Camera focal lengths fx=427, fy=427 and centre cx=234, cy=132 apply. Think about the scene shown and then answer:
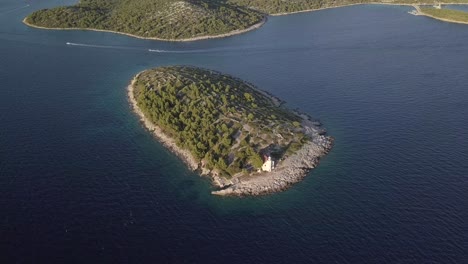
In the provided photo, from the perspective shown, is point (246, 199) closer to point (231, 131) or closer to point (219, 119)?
point (231, 131)

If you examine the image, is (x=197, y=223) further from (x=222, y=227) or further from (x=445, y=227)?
(x=445, y=227)

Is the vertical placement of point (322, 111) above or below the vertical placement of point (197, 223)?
above

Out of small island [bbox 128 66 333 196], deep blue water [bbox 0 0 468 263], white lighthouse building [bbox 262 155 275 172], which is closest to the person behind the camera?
deep blue water [bbox 0 0 468 263]

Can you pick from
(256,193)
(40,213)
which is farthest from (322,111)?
(40,213)

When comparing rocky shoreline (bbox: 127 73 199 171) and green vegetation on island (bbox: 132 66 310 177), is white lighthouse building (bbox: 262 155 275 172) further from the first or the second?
rocky shoreline (bbox: 127 73 199 171)

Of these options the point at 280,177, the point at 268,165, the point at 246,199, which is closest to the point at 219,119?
the point at 268,165

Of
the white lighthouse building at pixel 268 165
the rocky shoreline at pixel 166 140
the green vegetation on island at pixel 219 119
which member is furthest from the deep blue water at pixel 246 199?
the white lighthouse building at pixel 268 165

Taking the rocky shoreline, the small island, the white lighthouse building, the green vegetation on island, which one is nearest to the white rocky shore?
the small island

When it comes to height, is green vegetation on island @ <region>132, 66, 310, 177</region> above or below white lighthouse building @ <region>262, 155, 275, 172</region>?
above
